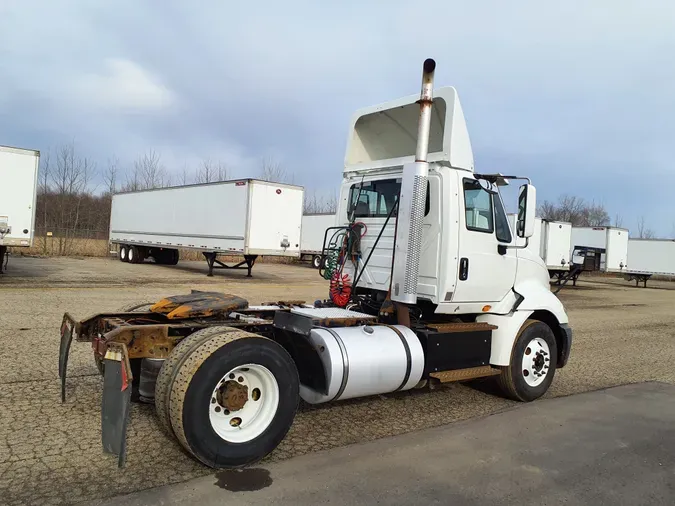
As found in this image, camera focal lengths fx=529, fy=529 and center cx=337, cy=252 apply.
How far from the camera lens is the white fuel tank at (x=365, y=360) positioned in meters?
4.54

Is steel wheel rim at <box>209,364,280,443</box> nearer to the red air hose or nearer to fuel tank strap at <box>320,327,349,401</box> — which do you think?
fuel tank strap at <box>320,327,349,401</box>

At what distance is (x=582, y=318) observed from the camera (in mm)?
15672

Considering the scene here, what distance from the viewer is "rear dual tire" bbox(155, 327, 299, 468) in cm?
371

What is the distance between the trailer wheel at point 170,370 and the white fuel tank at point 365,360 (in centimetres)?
102

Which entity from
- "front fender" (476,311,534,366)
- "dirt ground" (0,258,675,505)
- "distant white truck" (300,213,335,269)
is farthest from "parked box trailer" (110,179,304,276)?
"front fender" (476,311,534,366)

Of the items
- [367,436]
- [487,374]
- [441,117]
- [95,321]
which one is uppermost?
[441,117]

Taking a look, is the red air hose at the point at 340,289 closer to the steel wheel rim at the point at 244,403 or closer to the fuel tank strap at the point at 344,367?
the fuel tank strap at the point at 344,367

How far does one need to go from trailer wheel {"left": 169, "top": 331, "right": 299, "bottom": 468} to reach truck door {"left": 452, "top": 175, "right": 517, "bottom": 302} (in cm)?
235

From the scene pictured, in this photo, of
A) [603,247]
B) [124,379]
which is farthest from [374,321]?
[603,247]

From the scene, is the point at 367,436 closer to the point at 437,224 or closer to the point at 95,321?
the point at 437,224

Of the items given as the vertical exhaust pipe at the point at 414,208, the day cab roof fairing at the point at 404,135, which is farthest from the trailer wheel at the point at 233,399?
the day cab roof fairing at the point at 404,135

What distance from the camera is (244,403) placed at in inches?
159

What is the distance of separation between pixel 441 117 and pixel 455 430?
3.38 m

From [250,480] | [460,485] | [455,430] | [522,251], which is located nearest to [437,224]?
[522,251]
